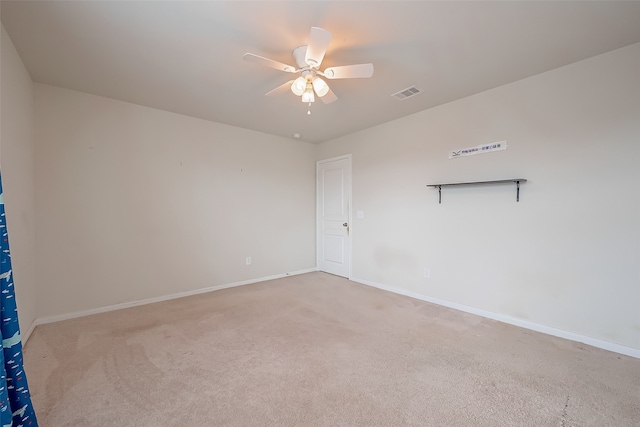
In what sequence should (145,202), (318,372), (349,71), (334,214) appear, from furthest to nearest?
(334,214) < (145,202) < (349,71) < (318,372)

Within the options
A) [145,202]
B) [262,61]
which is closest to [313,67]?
[262,61]

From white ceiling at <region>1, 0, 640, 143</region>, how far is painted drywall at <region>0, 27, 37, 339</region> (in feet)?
0.78

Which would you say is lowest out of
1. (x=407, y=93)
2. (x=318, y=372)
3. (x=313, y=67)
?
(x=318, y=372)

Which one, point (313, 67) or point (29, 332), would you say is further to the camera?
point (29, 332)

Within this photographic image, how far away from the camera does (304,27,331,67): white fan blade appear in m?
1.68

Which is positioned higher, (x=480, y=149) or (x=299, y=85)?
(x=299, y=85)

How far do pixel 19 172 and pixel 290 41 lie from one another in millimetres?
2732

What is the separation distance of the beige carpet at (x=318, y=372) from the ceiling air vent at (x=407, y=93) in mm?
2623

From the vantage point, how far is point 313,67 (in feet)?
6.97

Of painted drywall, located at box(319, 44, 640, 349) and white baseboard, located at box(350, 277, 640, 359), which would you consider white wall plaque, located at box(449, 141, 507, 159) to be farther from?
white baseboard, located at box(350, 277, 640, 359)

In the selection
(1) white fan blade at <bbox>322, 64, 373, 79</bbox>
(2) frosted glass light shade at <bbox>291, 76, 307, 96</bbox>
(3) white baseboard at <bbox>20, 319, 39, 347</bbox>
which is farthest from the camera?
(3) white baseboard at <bbox>20, 319, 39, 347</bbox>

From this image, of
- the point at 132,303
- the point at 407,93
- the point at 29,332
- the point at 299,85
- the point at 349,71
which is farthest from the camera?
the point at 132,303

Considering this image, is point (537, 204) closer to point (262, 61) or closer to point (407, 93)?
point (407, 93)

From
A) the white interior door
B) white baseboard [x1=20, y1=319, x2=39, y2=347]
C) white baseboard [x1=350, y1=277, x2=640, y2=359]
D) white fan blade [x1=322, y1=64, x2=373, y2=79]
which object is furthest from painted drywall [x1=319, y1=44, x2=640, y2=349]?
white baseboard [x1=20, y1=319, x2=39, y2=347]
